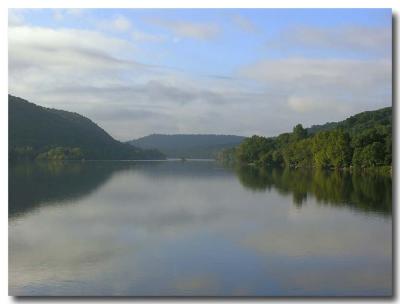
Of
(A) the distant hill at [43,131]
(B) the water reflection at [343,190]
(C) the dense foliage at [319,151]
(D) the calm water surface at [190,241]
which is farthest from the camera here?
(C) the dense foliage at [319,151]

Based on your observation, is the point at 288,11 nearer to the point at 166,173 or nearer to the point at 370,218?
the point at 370,218

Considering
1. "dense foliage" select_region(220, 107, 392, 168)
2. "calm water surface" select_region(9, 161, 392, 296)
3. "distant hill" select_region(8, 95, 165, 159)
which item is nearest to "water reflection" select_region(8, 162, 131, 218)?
"calm water surface" select_region(9, 161, 392, 296)

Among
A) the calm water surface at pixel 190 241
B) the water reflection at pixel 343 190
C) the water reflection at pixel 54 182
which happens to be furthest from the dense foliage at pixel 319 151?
the water reflection at pixel 54 182

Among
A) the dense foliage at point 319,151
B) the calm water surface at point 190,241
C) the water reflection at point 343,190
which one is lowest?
the calm water surface at point 190,241

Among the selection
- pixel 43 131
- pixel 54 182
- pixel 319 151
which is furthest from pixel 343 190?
pixel 319 151

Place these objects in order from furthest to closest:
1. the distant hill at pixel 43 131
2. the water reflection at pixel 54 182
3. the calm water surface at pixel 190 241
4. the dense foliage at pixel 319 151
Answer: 1. the dense foliage at pixel 319 151
2. the water reflection at pixel 54 182
3. the distant hill at pixel 43 131
4. the calm water surface at pixel 190 241

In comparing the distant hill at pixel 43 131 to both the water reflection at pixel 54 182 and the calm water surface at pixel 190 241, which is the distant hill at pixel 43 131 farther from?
the calm water surface at pixel 190 241

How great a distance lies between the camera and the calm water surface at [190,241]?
306 inches

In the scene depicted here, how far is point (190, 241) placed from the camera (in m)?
10.6

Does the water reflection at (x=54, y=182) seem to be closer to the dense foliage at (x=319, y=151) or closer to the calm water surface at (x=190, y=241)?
the calm water surface at (x=190, y=241)

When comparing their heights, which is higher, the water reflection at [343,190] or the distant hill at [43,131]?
the distant hill at [43,131]

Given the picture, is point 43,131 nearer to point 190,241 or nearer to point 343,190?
point 190,241

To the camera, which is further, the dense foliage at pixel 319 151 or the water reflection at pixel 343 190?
the dense foliage at pixel 319 151
